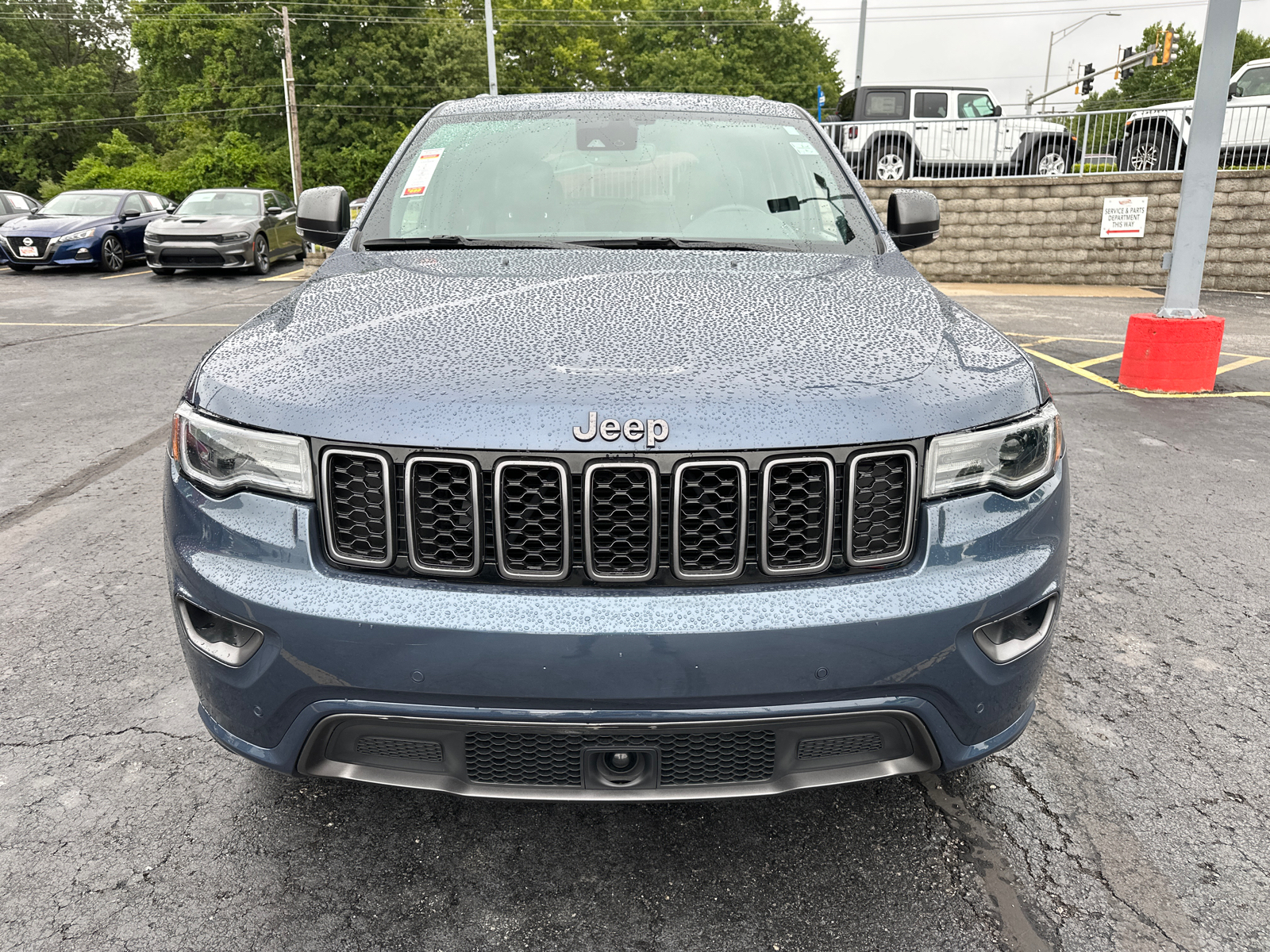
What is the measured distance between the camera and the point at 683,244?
9.55ft

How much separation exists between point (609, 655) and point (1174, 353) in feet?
22.9

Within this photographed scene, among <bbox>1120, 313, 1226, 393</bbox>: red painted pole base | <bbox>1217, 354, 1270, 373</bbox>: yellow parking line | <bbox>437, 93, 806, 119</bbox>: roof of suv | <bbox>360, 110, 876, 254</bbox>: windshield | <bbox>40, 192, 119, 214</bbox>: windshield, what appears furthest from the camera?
<bbox>40, 192, 119, 214</bbox>: windshield

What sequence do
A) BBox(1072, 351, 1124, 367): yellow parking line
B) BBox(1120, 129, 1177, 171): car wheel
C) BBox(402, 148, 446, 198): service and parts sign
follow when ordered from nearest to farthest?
BBox(402, 148, 446, 198): service and parts sign → BBox(1072, 351, 1124, 367): yellow parking line → BBox(1120, 129, 1177, 171): car wheel

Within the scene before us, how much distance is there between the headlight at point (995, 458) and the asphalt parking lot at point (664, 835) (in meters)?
0.91

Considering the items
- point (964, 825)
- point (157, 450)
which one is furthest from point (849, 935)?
point (157, 450)

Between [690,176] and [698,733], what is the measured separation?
6.78 feet

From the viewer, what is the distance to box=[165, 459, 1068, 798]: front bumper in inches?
66.9

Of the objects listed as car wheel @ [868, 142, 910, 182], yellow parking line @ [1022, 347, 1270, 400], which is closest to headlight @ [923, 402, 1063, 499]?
yellow parking line @ [1022, 347, 1270, 400]

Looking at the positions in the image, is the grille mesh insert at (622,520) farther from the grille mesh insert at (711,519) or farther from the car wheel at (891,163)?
the car wheel at (891,163)

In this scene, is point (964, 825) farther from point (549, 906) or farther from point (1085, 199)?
point (1085, 199)

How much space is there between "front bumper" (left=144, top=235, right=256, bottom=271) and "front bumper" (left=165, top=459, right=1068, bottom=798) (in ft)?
53.6

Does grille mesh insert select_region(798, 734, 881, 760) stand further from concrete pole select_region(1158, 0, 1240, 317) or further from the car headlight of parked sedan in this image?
the car headlight of parked sedan

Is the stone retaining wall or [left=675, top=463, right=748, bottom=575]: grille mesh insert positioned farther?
the stone retaining wall

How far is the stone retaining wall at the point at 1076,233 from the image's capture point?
49.8 ft
